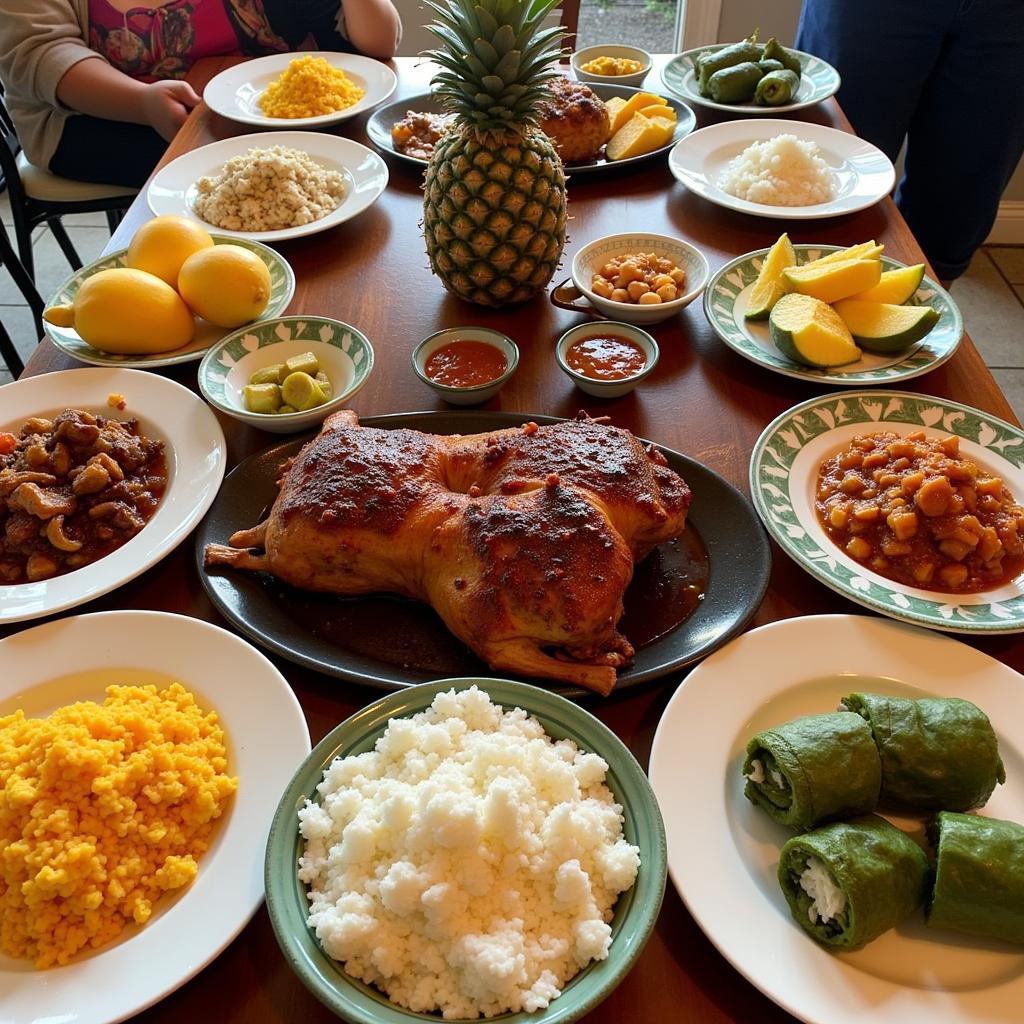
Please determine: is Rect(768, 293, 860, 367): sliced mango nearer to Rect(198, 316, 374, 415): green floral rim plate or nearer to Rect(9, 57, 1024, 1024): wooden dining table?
Rect(9, 57, 1024, 1024): wooden dining table

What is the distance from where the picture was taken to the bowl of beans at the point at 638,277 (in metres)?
2.20

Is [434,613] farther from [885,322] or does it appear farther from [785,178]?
[785,178]

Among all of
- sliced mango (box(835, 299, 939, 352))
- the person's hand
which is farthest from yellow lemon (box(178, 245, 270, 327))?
the person's hand

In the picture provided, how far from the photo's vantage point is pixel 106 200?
3680mm

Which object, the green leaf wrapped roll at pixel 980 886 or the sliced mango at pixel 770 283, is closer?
the green leaf wrapped roll at pixel 980 886

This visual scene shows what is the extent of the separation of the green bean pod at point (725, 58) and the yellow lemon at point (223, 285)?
232cm

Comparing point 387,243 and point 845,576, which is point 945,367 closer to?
point 845,576

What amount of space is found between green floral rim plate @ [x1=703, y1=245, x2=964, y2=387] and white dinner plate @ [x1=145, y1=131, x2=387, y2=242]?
4.18 ft

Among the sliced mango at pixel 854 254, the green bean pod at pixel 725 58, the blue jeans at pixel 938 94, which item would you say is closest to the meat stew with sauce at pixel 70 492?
the sliced mango at pixel 854 254

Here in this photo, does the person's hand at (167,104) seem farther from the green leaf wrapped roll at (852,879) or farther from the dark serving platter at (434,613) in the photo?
the green leaf wrapped roll at (852,879)

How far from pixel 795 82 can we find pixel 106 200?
313 cm

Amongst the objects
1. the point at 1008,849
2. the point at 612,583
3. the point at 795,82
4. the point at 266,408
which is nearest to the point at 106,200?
the point at 266,408

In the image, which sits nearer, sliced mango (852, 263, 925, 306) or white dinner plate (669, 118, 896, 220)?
sliced mango (852, 263, 925, 306)

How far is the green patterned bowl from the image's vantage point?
1862 millimetres
